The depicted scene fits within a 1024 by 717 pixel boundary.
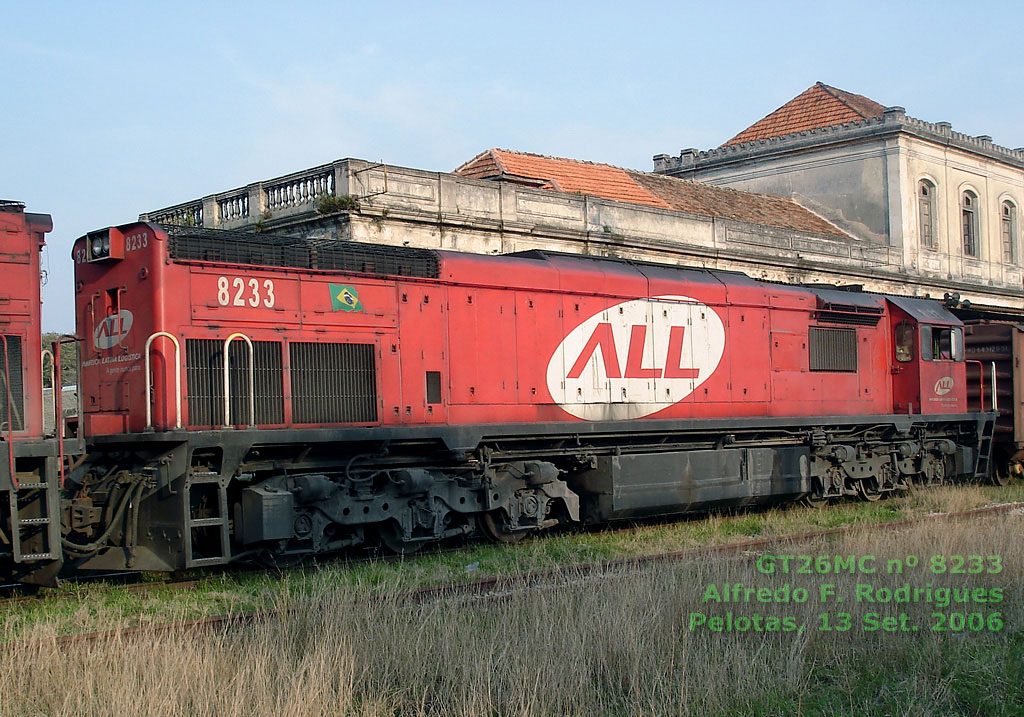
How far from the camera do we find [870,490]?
54.0 feet

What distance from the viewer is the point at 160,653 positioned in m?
6.02

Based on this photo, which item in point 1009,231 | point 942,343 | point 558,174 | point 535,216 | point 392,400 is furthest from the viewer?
point 1009,231

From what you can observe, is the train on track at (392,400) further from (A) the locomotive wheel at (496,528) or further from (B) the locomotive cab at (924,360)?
(B) the locomotive cab at (924,360)

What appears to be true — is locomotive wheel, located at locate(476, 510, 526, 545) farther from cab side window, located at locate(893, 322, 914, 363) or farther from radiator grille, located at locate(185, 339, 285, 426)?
cab side window, located at locate(893, 322, 914, 363)

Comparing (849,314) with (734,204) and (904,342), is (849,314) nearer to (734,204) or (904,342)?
(904,342)

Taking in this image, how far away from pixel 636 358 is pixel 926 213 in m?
28.3

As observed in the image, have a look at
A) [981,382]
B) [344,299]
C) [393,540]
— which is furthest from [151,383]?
[981,382]

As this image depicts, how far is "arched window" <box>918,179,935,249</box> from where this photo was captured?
120ft

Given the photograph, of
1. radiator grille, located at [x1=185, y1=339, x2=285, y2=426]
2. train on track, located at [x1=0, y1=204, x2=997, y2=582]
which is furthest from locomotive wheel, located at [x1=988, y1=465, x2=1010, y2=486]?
radiator grille, located at [x1=185, y1=339, x2=285, y2=426]

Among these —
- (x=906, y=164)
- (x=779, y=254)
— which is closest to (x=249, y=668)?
(x=779, y=254)

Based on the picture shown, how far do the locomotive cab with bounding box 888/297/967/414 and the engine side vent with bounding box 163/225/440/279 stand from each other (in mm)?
9373

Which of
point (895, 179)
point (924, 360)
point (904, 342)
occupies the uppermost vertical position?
point (895, 179)

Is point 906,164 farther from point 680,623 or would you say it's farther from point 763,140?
point 680,623

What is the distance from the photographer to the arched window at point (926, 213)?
36.7m
